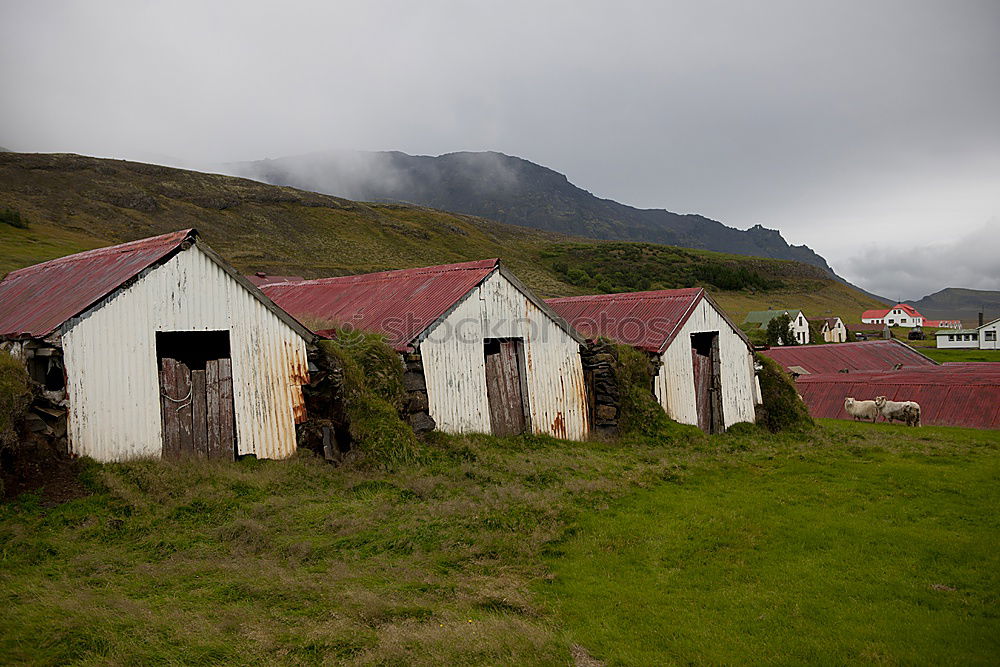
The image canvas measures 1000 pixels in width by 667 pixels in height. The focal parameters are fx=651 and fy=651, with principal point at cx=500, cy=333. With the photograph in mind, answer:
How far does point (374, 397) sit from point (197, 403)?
12.0ft

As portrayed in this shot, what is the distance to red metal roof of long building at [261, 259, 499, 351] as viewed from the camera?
17.5 metres

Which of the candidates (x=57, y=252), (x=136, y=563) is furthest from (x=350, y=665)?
(x=57, y=252)

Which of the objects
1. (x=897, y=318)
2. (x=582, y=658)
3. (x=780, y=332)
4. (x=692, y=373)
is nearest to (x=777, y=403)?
(x=692, y=373)

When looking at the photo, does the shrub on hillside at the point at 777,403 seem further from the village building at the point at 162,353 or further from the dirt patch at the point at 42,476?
the dirt patch at the point at 42,476

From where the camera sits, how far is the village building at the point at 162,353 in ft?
39.5

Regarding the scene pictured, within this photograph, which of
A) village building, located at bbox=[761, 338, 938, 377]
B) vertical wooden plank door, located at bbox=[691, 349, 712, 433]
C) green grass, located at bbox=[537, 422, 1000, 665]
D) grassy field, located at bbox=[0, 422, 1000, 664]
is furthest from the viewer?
village building, located at bbox=[761, 338, 938, 377]

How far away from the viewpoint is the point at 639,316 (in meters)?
23.3

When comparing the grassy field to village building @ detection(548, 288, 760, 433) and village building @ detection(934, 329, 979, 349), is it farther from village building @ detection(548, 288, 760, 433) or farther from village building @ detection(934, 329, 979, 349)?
village building @ detection(934, 329, 979, 349)

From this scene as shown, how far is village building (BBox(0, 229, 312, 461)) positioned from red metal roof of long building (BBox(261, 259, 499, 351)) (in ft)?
9.33

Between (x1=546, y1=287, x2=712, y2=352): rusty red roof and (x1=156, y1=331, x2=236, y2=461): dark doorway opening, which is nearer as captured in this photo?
(x1=156, y1=331, x2=236, y2=461): dark doorway opening

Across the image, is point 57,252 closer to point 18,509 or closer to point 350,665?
point 18,509

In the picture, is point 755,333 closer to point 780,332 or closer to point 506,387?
point 780,332

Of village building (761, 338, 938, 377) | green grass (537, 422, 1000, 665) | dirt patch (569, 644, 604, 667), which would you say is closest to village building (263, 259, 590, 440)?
green grass (537, 422, 1000, 665)

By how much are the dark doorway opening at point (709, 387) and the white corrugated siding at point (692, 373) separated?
23 cm
